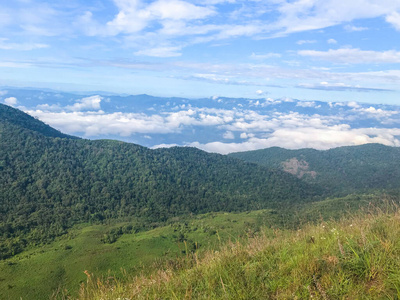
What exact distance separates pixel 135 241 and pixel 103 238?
9191mm

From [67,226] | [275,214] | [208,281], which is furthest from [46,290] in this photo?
[275,214]

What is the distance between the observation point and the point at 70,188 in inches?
4139

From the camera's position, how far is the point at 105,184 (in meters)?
116

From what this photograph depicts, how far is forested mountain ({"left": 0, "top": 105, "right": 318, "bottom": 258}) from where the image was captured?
83125 millimetres

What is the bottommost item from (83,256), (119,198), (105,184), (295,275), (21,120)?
(119,198)

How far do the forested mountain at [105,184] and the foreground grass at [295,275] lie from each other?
66.6 m

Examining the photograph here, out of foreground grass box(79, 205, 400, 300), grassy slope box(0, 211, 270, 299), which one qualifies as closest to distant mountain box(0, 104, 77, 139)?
grassy slope box(0, 211, 270, 299)

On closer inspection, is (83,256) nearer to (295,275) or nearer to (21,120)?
(295,275)

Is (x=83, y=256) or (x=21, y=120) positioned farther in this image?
(x=21, y=120)

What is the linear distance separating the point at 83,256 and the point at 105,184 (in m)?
63.8

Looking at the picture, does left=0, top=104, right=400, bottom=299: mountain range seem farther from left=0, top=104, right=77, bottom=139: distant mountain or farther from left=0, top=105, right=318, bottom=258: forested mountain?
left=0, top=104, right=77, bottom=139: distant mountain

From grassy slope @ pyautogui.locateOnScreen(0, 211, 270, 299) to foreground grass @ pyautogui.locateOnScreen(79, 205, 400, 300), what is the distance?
90.1 ft

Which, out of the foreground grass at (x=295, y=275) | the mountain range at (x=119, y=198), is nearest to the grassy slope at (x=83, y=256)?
the mountain range at (x=119, y=198)

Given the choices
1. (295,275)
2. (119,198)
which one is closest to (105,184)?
(119,198)
